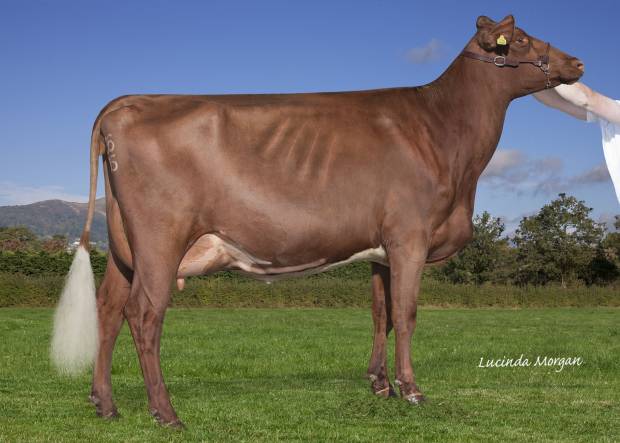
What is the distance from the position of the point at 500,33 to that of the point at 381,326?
10.5 feet

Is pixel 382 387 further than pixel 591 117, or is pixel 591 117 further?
pixel 591 117

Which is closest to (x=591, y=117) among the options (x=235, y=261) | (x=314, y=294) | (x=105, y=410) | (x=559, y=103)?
(x=559, y=103)

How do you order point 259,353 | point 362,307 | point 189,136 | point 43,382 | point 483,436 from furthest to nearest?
point 362,307, point 259,353, point 43,382, point 189,136, point 483,436

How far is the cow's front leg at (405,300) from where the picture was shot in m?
6.96

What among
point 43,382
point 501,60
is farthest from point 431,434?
point 43,382

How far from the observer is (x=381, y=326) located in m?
7.93

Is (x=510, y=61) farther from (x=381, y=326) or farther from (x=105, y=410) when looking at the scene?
(x=105, y=410)

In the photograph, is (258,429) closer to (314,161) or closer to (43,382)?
(314,161)

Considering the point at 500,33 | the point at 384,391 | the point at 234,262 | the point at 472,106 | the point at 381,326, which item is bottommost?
the point at 384,391

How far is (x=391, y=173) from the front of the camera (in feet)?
23.2

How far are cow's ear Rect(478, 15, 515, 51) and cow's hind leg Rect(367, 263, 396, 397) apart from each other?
252 centimetres

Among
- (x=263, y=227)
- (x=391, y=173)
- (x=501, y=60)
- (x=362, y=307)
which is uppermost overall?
(x=501, y=60)

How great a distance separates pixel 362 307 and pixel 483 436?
38970 mm

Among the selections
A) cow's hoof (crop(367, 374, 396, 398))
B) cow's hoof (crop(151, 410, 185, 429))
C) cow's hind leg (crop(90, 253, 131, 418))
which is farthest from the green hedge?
cow's hoof (crop(151, 410, 185, 429))
